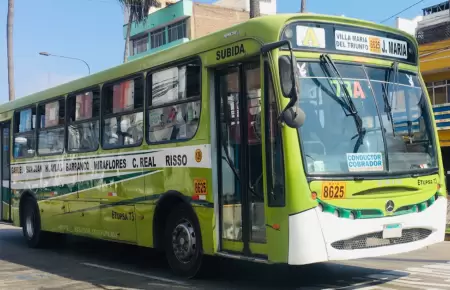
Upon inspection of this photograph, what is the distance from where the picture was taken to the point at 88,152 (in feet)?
35.2

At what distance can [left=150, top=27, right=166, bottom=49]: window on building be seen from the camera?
157 feet

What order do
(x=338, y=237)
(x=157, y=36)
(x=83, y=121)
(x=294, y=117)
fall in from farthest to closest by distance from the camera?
(x=157, y=36), (x=83, y=121), (x=338, y=237), (x=294, y=117)

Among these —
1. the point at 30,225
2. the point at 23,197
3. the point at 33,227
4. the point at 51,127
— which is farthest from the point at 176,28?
the point at 51,127

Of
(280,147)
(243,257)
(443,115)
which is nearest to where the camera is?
(280,147)

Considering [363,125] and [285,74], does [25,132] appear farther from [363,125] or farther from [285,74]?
[363,125]

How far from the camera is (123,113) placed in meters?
9.65

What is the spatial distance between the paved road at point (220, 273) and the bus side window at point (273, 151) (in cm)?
166

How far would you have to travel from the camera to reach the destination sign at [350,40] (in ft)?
22.5

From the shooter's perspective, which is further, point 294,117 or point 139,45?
point 139,45

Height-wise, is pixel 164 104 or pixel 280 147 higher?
pixel 164 104

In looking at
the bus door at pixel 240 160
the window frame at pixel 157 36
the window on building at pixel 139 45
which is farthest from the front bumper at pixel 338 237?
the window on building at pixel 139 45

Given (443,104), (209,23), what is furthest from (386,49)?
(209,23)

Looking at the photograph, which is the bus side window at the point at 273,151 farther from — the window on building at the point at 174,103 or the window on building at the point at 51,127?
the window on building at the point at 51,127

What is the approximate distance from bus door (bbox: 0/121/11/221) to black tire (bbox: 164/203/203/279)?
22.4ft
